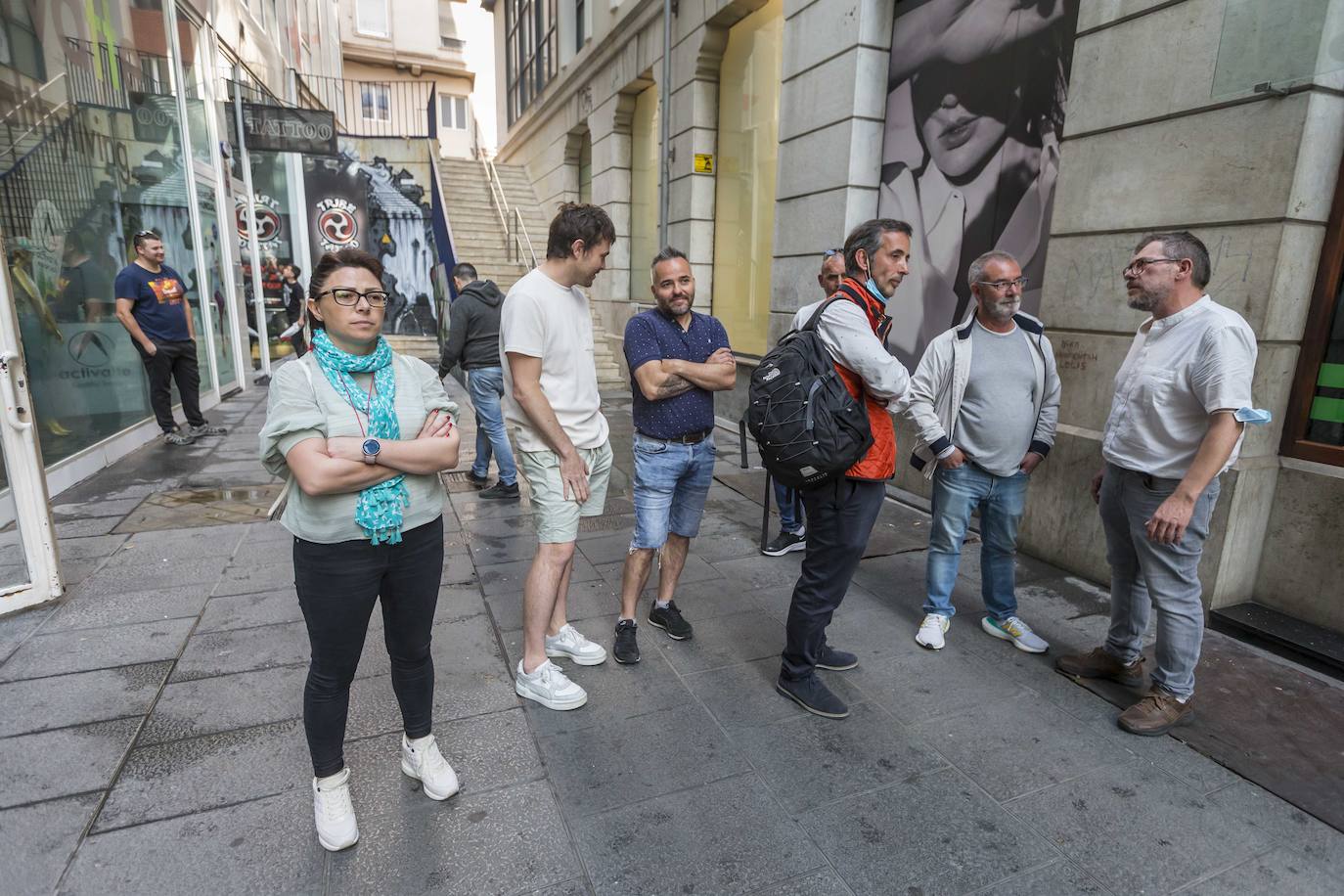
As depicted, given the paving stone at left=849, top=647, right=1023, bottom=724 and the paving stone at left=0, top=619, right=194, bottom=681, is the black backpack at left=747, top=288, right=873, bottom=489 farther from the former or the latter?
the paving stone at left=0, top=619, right=194, bottom=681

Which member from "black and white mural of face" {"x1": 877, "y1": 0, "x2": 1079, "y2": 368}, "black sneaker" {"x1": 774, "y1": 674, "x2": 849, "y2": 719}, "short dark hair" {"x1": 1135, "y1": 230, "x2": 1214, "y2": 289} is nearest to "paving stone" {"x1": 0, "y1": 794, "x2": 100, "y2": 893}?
"black sneaker" {"x1": 774, "y1": 674, "x2": 849, "y2": 719}

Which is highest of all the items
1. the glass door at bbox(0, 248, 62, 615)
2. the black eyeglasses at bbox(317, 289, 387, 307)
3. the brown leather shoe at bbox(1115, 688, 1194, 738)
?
the black eyeglasses at bbox(317, 289, 387, 307)

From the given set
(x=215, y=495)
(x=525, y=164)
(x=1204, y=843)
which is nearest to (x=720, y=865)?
(x=1204, y=843)

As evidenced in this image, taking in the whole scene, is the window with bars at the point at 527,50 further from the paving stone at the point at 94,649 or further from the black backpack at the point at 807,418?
the black backpack at the point at 807,418

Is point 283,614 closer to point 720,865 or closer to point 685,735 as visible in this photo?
point 685,735

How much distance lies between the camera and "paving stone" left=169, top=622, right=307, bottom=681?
3.27 m

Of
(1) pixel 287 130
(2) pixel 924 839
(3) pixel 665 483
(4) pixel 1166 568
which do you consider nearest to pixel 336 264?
(3) pixel 665 483

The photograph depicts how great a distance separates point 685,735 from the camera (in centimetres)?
286

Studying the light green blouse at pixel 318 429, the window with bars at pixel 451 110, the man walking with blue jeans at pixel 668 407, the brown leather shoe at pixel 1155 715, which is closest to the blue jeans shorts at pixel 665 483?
the man walking with blue jeans at pixel 668 407

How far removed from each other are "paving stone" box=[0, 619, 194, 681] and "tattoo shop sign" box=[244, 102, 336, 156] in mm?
10379

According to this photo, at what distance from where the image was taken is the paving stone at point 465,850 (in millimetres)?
2121

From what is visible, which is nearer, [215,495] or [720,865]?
[720,865]

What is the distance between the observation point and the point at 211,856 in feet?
7.22

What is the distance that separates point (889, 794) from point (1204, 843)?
3.19 feet
